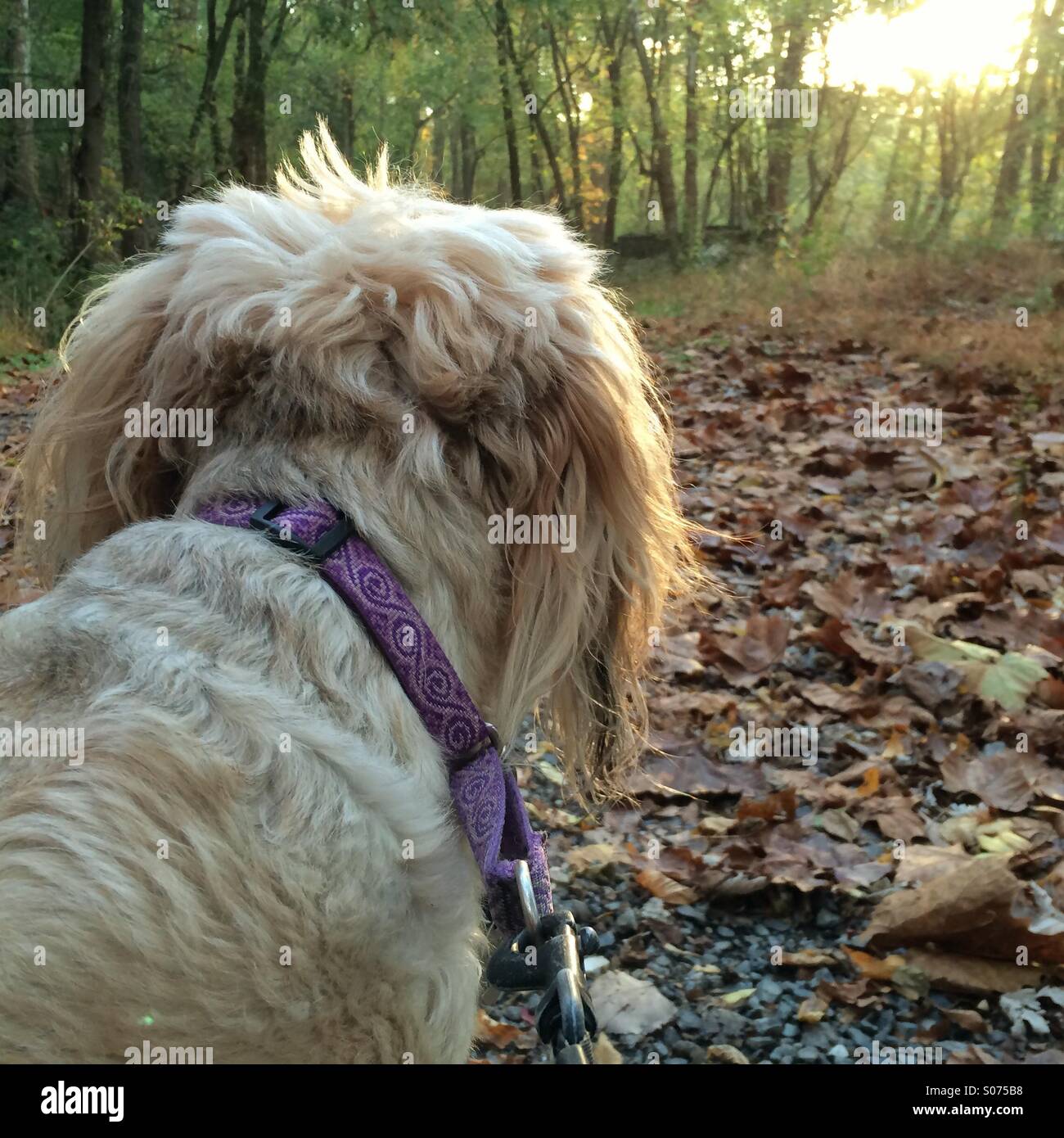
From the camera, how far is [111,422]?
7.13 feet

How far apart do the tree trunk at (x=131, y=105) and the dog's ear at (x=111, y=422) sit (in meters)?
14.0

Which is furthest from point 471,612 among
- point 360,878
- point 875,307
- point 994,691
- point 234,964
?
point 875,307

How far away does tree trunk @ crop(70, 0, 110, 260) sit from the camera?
13297mm

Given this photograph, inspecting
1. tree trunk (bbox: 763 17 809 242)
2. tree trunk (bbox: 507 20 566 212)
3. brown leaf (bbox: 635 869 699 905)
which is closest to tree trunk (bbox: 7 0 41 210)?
tree trunk (bbox: 507 20 566 212)

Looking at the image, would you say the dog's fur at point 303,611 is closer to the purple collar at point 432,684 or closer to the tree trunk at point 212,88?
the purple collar at point 432,684

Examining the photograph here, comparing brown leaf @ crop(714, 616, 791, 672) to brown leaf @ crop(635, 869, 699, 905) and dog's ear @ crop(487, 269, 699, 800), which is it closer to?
brown leaf @ crop(635, 869, 699, 905)

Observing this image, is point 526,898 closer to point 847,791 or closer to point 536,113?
point 847,791

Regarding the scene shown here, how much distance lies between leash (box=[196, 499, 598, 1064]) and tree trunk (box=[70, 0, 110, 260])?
13313 millimetres

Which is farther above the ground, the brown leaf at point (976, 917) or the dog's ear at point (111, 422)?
the dog's ear at point (111, 422)

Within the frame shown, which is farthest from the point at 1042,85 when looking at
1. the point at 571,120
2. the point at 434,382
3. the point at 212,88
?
the point at 434,382

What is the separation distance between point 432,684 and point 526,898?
38cm

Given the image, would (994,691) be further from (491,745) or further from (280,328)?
(280,328)

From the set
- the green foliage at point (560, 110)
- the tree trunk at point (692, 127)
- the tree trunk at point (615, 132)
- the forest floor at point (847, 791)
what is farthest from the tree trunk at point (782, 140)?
the forest floor at point (847, 791)

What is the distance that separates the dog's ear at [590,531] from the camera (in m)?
1.98
